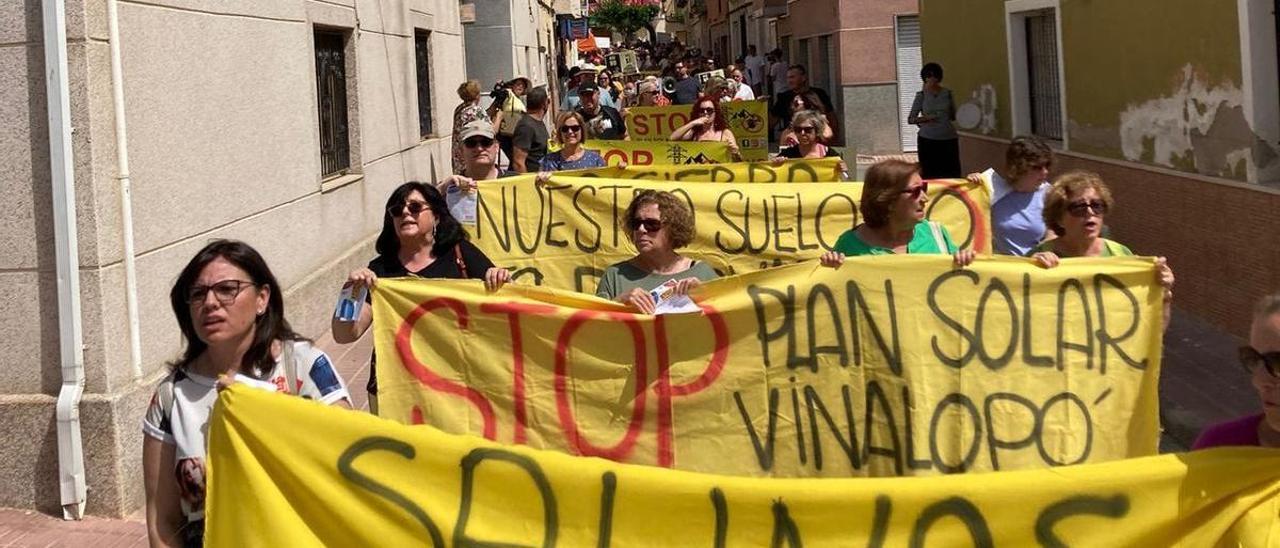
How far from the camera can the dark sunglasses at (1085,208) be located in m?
5.23

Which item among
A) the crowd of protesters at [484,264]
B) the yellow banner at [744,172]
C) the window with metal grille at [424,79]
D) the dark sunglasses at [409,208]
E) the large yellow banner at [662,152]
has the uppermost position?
the window with metal grille at [424,79]

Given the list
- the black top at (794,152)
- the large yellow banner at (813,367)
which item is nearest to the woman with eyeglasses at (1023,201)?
the large yellow banner at (813,367)

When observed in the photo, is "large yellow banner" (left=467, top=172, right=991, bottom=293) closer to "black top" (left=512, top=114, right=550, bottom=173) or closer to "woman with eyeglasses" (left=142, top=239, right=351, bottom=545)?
"black top" (left=512, top=114, right=550, bottom=173)

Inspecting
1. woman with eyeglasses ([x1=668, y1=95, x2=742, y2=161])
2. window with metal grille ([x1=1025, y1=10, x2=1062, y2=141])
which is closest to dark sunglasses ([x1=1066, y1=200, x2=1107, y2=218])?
woman with eyeglasses ([x1=668, y1=95, x2=742, y2=161])

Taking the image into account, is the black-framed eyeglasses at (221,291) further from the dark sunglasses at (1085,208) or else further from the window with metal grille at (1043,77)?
the window with metal grille at (1043,77)

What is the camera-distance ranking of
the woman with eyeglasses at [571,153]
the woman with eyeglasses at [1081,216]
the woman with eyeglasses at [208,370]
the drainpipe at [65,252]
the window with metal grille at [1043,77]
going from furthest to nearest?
the window with metal grille at [1043,77] < the woman with eyeglasses at [571,153] < the drainpipe at [65,252] < the woman with eyeglasses at [1081,216] < the woman with eyeglasses at [208,370]

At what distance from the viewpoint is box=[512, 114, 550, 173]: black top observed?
10.2 meters

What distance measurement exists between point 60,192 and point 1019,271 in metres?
4.01

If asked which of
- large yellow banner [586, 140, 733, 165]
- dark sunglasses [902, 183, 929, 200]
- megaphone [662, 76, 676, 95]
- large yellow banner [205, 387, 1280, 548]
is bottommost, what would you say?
large yellow banner [205, 387, 1280, 548]

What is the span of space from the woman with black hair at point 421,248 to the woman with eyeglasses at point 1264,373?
2.61 m

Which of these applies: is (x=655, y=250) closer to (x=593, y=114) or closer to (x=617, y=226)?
(x=617, y=226)

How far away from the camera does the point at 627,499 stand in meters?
3.45

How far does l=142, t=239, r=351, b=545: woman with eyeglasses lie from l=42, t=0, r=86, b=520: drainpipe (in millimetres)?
2530

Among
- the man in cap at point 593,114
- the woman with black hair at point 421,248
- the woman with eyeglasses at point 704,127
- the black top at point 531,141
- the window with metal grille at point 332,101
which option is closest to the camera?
the woman with black hair at point 421,248
